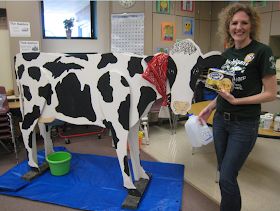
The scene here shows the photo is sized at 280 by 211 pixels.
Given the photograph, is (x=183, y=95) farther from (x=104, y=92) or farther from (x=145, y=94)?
(x=104, y=92)

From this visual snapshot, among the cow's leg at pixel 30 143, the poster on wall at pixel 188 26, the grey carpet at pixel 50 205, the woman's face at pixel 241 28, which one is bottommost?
the grey carpet at pixel 50 205

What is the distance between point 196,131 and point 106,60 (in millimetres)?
939

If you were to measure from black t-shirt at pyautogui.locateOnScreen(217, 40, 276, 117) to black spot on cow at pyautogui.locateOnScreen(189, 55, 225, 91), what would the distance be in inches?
3.8

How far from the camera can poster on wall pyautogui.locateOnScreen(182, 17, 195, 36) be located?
4.30 meters

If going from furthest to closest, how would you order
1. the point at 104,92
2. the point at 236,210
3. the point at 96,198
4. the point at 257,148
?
the point at 257,148, the point at 96,198, the point at 104,92, the point at 236,210

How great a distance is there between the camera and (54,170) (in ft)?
8.16

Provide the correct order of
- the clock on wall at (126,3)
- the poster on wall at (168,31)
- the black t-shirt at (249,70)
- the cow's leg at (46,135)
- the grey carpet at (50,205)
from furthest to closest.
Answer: the poster on wall at (168,31) < the clock on wall at (126,3) < the cow's leg at (46,135) < the grey carpet at (50,205) < the black t-shirt at (249,70)

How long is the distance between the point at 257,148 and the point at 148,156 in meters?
1.48

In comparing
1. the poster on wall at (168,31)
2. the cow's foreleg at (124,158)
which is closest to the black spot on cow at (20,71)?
the cow's foreleg at (124,158)

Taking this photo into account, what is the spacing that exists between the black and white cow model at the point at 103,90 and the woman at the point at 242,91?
29 cm

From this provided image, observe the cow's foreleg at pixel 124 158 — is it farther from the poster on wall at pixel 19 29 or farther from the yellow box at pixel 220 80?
the poster on wall at pixel 19 29

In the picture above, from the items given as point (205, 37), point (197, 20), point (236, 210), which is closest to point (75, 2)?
point (197, 20)

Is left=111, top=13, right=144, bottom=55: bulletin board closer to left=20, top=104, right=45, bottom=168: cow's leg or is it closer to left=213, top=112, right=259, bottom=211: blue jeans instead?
left=20, top=104, right=45, bottom=168: cow's leg

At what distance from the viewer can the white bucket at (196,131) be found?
6.51 feet
